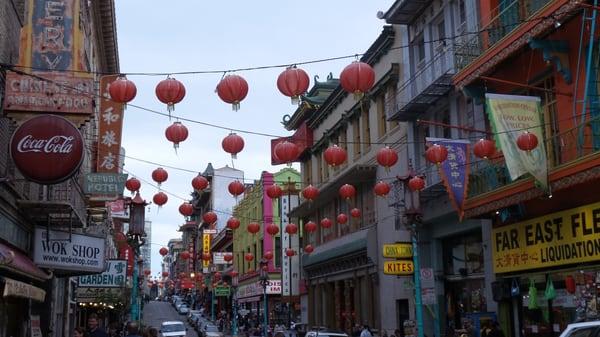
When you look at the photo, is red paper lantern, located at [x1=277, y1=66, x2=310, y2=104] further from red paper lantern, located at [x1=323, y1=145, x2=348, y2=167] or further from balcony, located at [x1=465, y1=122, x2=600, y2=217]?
red paper lantern, located at [x1=323, y1=145, x2=348, y2=167]

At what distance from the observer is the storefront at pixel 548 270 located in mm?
17031

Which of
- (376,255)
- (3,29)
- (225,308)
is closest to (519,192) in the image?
(3,29)

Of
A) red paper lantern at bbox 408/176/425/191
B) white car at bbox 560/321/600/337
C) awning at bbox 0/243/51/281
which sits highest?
red paper lantern at bbox 408/176/425/191

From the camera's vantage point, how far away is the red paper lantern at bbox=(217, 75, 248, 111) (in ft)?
46.2

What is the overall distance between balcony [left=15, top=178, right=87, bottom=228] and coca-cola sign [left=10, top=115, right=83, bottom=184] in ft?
8.32

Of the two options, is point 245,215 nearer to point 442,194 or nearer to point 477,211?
point 442,194

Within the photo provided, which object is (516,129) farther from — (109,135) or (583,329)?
(109,135)

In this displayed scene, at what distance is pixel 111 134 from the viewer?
2511cm

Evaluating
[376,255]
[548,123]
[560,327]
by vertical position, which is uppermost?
[548,123]

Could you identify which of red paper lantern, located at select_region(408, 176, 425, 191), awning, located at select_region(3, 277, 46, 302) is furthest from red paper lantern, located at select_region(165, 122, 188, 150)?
red paper lantern, located at select_region(408, 176, 425, 191)

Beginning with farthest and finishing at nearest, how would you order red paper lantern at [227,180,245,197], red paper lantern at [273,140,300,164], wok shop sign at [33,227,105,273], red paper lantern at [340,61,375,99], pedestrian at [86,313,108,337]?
red paper lantern at [227,180,245,197], red paper lantern at [273,140,300,164], wok shop sign at [33,227,105,273], red paper lantern at [340,61,375,99], pedestrian at [86,313,108,337]

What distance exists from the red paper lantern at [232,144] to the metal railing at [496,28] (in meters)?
7.05

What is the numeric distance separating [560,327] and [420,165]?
411 inches

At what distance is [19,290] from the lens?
13.9 metres
